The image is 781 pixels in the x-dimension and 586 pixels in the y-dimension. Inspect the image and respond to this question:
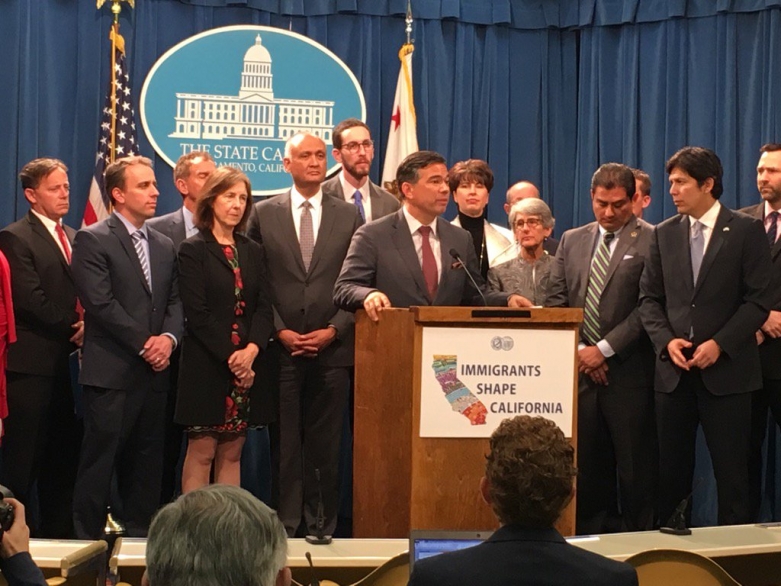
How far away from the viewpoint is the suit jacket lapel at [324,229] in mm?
5238

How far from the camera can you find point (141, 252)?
16.8 ft

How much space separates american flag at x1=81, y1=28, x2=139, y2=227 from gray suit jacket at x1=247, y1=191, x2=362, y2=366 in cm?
154

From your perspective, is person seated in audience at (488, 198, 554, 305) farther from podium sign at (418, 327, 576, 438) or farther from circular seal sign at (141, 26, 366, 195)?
circular seal sign at (141, 26, 366, 195)

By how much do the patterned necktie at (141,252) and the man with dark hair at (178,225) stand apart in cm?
51

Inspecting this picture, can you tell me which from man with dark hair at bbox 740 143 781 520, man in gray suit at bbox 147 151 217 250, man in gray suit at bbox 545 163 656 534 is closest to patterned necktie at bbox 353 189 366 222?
man in gray suit at bbox 147 151 217 250

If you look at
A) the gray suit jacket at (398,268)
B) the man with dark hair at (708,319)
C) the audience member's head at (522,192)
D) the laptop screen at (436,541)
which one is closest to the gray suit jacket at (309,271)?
the gray suit jacket at (398,268)

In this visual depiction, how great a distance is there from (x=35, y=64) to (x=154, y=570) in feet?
17.5

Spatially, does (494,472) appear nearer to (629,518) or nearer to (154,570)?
(154,570)

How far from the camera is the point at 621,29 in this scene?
24.9ft

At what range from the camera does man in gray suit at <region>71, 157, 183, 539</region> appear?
497 cm

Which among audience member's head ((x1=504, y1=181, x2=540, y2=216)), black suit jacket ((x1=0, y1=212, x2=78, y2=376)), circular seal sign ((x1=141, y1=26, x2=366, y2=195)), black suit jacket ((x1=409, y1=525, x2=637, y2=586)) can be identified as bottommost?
black suit jacket ((x1=409, y1=525, x2=637, y2=586))

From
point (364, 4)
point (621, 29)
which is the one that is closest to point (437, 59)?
point (364, 4)

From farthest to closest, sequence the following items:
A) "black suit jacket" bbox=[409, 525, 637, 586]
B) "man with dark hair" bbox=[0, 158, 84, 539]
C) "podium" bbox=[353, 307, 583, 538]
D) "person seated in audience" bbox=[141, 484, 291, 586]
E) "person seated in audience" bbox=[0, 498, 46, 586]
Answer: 1. "man with dark hair" bbox=[0, 158, 84, 539]
2. "podium" bbox=[353, 307, 583, 538]
3. "black suit jacket" bbox=[409, 525, 637, 586]
4. "person seated in audience" bbox=[0, 498, 46, 586]
5. "person seated in audience" bbox=[141, 484, 291, 586]

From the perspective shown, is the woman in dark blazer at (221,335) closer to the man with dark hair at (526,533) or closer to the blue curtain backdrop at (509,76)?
the blue curtain backdrop at (509,76)
